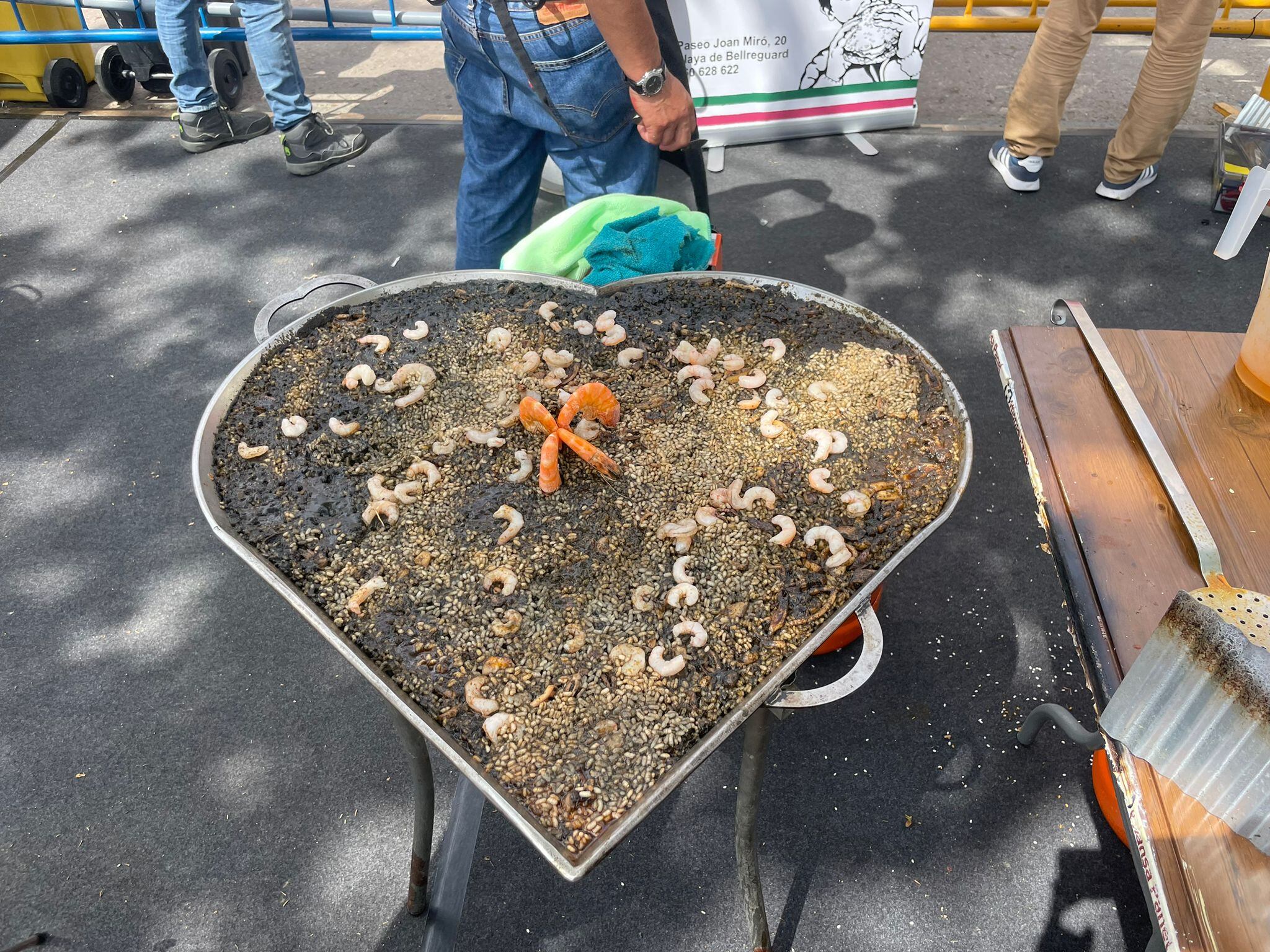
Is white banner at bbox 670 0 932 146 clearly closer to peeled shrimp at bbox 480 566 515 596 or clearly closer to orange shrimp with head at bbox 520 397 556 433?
orange shrimp with head at bbox 520 397 556 433

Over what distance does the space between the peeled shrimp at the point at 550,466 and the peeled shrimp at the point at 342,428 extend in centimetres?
45

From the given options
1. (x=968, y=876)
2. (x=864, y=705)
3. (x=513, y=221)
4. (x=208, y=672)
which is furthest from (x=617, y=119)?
(x=968, y=876)

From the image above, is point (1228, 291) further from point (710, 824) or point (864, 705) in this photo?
point (710, 824)

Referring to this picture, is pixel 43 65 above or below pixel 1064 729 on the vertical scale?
above

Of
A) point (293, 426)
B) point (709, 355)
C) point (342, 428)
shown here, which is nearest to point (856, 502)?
point (709, 355)

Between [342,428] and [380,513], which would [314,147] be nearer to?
[342,428]

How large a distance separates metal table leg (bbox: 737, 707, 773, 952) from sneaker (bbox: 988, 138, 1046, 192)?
12.9ft

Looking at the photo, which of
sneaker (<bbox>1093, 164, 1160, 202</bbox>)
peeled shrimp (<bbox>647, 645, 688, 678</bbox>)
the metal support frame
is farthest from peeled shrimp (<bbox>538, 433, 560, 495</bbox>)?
sneaker (<bbox>1093, 164, 1160, 202</bbox>)

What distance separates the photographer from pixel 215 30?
16.8 ft

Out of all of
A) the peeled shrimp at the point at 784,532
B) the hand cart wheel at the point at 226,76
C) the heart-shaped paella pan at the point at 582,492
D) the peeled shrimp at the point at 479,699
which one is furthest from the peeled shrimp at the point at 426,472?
the hand cart wheel at the point at 226,76

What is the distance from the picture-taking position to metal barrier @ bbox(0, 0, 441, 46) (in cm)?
504

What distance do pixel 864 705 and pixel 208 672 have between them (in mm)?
2116

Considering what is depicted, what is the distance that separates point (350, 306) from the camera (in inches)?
87.1

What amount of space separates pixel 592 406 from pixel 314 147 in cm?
401
